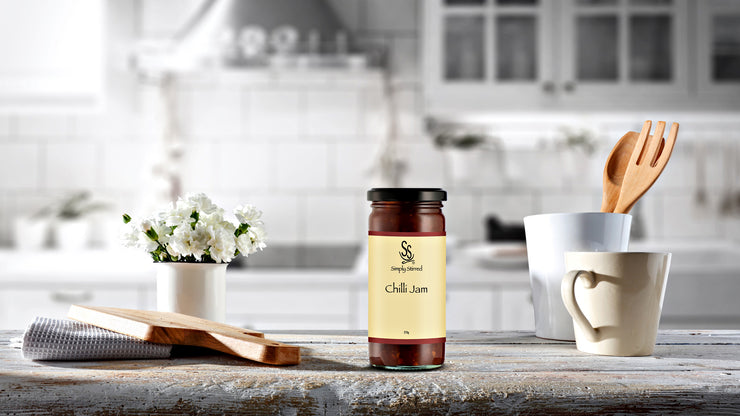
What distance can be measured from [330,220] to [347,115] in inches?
16.6

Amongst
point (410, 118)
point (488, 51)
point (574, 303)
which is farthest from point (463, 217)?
point (574, 303)

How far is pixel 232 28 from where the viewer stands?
2.56 meters

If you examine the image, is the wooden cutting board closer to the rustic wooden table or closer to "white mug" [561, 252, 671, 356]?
the rustic wooden table

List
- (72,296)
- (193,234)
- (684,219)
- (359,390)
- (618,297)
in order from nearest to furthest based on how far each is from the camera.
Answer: (359,390)
(618,297)
(193,234)
(72,296)
(684,219)

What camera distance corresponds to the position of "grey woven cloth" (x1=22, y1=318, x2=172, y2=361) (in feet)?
2.10

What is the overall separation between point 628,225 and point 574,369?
236mm

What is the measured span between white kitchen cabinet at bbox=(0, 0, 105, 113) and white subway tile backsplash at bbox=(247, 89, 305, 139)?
0.58 meters

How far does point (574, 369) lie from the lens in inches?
24.2


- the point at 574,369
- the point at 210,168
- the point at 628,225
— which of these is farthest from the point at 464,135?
the point at 574,369

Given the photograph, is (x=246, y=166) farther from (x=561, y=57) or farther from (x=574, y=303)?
(x=574, y=303)

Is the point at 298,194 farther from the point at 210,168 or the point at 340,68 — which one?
the point at 340,68

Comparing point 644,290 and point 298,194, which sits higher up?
point 298,194

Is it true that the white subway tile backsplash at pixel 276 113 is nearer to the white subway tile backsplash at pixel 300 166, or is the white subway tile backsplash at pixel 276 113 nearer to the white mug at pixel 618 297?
the white subway tile backsplash at pixel 300 166

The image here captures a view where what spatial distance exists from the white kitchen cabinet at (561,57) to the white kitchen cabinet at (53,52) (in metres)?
1.20
